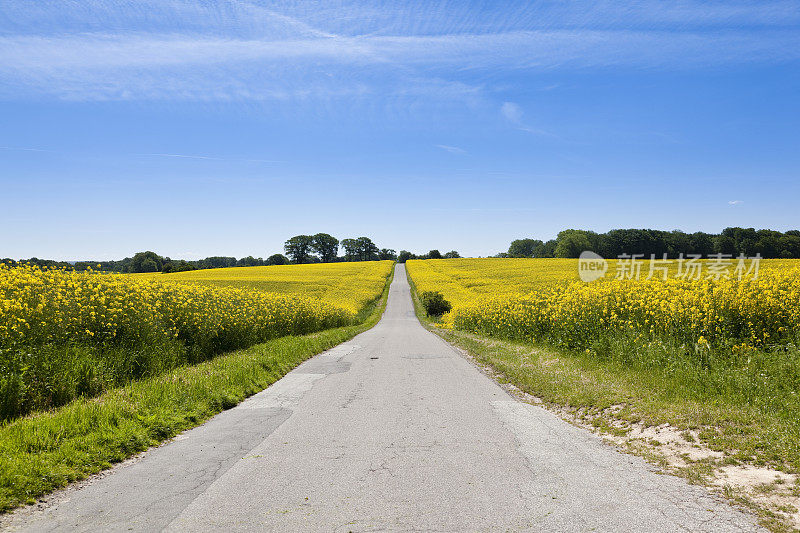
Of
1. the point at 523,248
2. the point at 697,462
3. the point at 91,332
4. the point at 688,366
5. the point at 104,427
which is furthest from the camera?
the point at 523,248

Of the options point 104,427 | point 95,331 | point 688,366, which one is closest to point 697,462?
point 688,366

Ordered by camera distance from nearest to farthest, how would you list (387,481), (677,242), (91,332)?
(387,481) → (91,332) → (677,242)

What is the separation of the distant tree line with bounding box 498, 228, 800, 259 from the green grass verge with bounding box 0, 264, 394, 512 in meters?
98.4

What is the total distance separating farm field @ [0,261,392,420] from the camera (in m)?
7.54

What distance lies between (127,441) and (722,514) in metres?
6.39

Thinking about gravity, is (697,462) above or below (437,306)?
above

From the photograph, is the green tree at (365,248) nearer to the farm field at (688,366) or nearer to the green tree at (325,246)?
the green tree at (325,246)

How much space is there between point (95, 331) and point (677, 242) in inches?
4644

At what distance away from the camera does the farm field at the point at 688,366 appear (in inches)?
205

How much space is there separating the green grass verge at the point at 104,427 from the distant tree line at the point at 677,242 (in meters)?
98.4

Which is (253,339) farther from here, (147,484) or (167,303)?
(147,484)

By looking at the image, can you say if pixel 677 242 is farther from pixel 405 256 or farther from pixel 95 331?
pixel 95 331

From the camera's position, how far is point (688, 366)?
8.32 metres

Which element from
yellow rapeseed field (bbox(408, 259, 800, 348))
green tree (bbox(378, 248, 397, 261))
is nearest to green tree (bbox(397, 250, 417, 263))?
green tree (bbox(378, 248, 397, 261))
